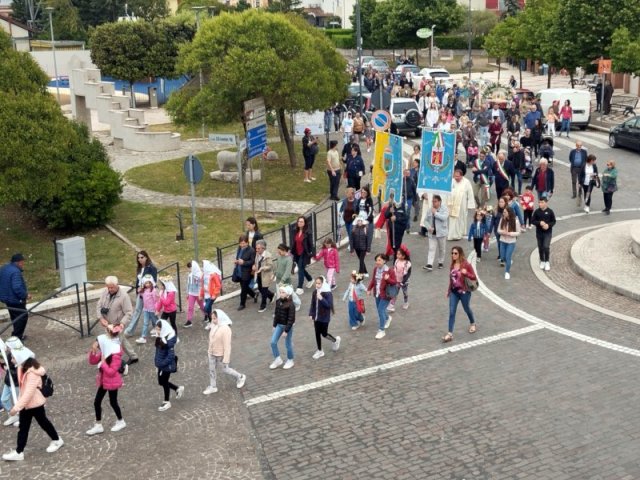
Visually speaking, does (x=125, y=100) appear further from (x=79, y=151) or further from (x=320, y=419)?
(x=320, y=419)

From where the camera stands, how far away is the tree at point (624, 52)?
3475cm

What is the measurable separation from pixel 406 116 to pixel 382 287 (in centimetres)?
2155

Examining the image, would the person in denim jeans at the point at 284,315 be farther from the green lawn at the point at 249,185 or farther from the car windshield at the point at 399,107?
the car windshield at the point at 399,107

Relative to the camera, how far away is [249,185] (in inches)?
996

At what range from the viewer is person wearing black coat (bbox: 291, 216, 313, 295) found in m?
15.2

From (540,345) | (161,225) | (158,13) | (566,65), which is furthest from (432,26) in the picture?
(540,345)

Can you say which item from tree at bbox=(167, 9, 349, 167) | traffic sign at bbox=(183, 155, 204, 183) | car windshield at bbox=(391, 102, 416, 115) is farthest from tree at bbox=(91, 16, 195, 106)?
traffic sign at bbox=(183, 155, 204, 183)

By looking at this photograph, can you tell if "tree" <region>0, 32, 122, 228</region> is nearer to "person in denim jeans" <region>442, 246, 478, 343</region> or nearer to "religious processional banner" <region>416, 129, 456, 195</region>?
"religious processional banner" <region>416, 129, 456, 195</region>

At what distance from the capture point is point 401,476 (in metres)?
8.95

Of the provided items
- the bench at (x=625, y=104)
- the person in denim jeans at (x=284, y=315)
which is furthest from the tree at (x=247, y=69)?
the bench at (x=625, y=104)

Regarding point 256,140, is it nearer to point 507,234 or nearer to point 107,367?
point 507,234

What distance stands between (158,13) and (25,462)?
71345 mm

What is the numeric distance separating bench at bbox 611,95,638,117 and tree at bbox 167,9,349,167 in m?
16.6

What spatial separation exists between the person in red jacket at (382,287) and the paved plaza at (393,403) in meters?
0.25
